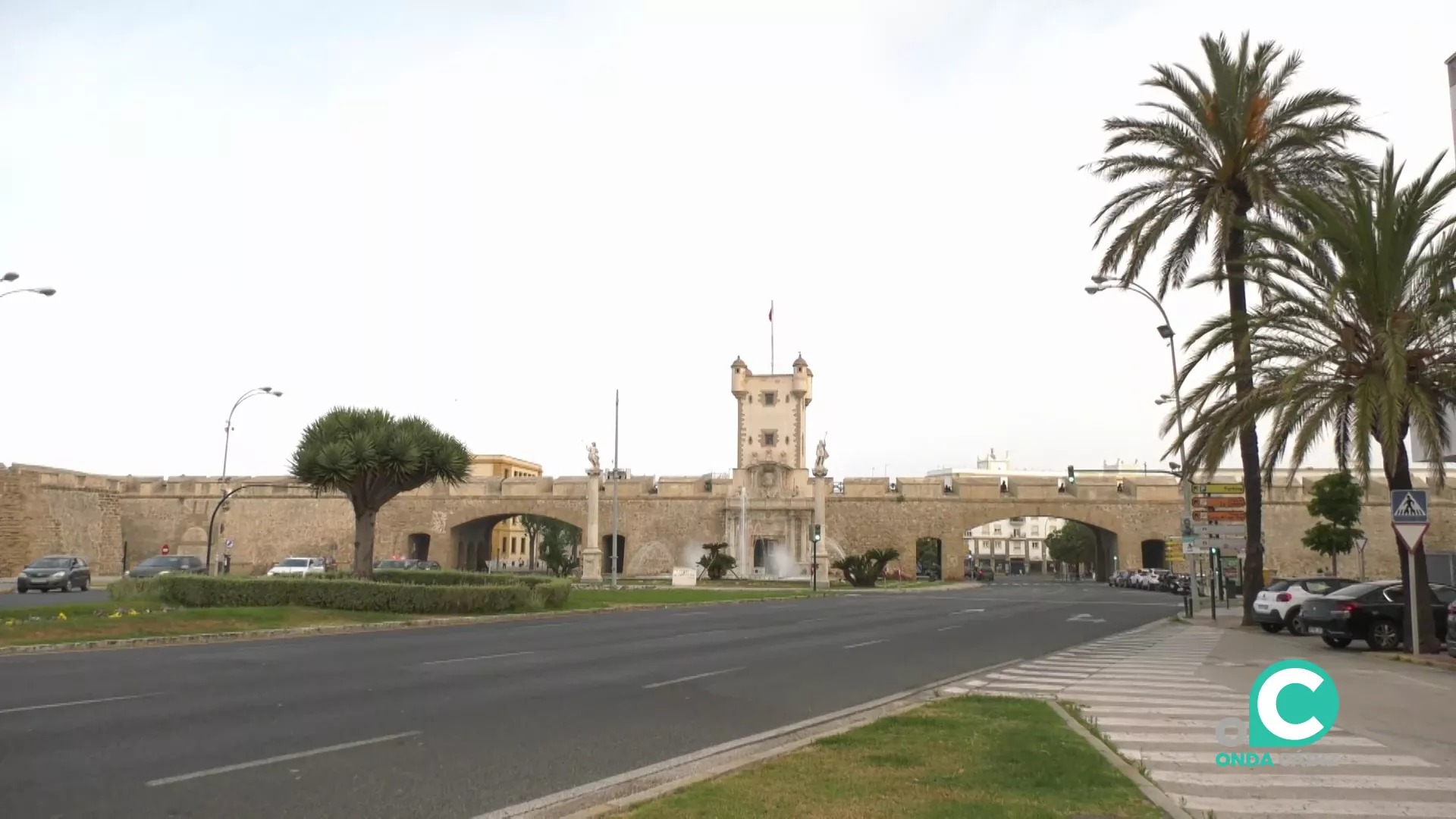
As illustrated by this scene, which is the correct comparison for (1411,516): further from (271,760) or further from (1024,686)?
(271,760)

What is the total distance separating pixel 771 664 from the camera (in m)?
15.3

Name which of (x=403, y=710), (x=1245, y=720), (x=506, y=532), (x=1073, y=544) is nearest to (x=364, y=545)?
(x=403, y=710)

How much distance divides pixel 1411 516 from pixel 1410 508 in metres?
0.15

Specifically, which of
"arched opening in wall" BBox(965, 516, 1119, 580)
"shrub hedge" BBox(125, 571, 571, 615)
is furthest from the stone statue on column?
"arched opening in wall" BBox(965, 516, 1119, 580)

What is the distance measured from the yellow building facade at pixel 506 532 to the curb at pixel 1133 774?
3988 inches

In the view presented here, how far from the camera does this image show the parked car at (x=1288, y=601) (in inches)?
953

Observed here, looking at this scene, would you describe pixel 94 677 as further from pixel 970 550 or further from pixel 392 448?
pixel 970 550

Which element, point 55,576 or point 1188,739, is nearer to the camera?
point 1188,739

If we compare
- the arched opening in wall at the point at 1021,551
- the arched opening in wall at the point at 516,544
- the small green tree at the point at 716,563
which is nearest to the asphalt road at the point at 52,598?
the arched opening in wall at the point at 516,544

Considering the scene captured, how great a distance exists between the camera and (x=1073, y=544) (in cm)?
10969

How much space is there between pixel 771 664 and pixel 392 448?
16389 millimetres

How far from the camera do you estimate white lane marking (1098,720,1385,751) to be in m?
8.70

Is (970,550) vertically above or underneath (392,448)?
underneath

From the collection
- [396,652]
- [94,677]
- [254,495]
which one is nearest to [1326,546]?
[396,652]
